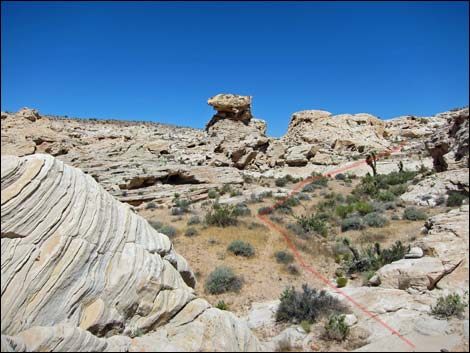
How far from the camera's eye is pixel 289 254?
11227 millimetres

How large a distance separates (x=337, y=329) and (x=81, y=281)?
15.1 feet

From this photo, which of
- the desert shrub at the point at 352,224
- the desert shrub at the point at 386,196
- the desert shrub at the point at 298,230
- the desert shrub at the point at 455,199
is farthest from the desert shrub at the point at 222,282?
the desert shrub at the point at 386,196

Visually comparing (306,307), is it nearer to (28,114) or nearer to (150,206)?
(150,206)

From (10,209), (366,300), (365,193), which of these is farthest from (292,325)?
(365,193)

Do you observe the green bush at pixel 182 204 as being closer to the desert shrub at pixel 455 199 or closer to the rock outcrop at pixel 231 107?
the desert shrub at pixel 455 199

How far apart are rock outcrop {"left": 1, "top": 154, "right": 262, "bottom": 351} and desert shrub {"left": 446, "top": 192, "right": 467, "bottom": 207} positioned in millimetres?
11824

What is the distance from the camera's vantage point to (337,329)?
19.6ft

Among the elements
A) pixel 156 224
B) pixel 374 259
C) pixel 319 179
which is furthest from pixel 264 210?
pixel 319 179

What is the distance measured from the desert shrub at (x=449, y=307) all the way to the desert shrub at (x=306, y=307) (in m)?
1.81

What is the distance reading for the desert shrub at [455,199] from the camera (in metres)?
13.1

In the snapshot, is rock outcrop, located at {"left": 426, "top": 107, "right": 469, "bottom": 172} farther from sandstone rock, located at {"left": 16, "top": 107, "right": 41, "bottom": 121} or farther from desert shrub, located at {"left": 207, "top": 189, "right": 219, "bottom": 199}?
sandstone rock, located at {"left": 16, "top": 107, "right": 41, "bottom": 121}

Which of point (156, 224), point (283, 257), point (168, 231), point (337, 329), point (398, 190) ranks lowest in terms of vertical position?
point (337, 329)

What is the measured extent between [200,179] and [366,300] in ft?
53.3

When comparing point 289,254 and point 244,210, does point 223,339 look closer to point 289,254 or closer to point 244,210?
point 289,254
